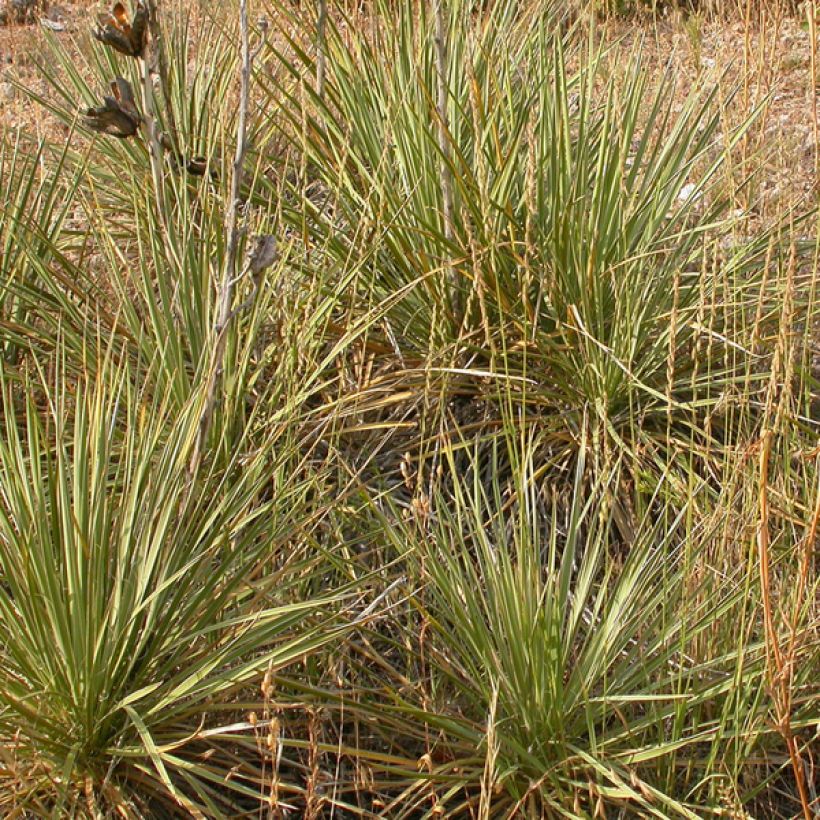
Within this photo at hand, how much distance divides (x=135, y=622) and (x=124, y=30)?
34.0 inches

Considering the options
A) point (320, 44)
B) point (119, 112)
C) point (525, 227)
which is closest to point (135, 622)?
point (119, 112)

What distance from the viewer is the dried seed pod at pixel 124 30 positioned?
4.95 feet

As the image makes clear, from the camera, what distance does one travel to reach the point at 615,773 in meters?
1.44

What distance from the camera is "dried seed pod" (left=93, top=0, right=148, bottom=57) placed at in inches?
59.4

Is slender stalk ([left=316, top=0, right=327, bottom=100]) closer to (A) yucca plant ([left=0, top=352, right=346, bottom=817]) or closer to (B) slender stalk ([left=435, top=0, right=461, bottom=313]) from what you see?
(B) slender stalk ([left=435, top=0, right=461, bottom=313])

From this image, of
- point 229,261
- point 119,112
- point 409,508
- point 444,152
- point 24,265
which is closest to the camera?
point 229,261

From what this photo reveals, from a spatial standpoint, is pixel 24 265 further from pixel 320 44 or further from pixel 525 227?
pixel 525 227

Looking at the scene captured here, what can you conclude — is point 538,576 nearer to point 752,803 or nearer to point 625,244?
point 752,803

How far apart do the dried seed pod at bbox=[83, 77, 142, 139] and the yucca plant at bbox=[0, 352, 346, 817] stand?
0.44m

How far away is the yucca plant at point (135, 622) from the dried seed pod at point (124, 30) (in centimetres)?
50

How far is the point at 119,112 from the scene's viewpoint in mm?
1655

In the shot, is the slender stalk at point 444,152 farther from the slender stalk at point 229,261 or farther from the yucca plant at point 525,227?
the slender stalk at point 229,261

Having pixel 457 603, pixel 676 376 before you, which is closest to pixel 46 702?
pixel 457 603

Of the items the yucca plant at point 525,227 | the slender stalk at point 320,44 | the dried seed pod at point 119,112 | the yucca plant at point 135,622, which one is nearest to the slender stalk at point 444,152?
the yucca plant at point 525,227
